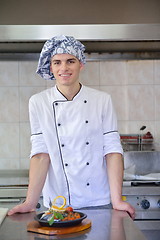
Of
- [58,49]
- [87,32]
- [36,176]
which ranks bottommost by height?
[36,176]

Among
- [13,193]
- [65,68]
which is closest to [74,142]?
[65,68]

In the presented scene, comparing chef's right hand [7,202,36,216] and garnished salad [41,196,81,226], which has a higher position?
garnished salad [41,196,81,226]

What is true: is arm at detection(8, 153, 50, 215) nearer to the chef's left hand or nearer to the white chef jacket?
the white chef jacket

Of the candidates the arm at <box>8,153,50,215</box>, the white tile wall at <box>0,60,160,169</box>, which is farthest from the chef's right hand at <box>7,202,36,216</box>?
the white tile wall at <box>0,60,160,169</box>

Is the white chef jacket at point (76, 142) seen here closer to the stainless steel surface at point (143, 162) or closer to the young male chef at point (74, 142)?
the young male chef at point (74, 142)

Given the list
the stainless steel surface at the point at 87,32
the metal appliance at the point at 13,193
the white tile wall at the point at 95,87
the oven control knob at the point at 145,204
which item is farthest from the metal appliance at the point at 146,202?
the stainless steel surface at the point at 87,32

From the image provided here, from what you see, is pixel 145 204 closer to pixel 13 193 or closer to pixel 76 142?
pixel 13 193

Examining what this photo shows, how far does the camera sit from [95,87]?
384 centimetres

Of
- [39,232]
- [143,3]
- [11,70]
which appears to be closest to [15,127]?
[11,70]

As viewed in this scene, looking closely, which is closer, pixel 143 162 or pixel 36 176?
pixel 36 176

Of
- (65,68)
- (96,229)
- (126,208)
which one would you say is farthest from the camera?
(65,68)

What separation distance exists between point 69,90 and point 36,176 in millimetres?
432

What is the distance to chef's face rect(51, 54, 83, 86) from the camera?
7.10 ft

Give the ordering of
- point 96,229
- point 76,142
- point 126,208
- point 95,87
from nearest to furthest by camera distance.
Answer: point 96,229 < point 126,208 < point 76,142 < point 95,87
